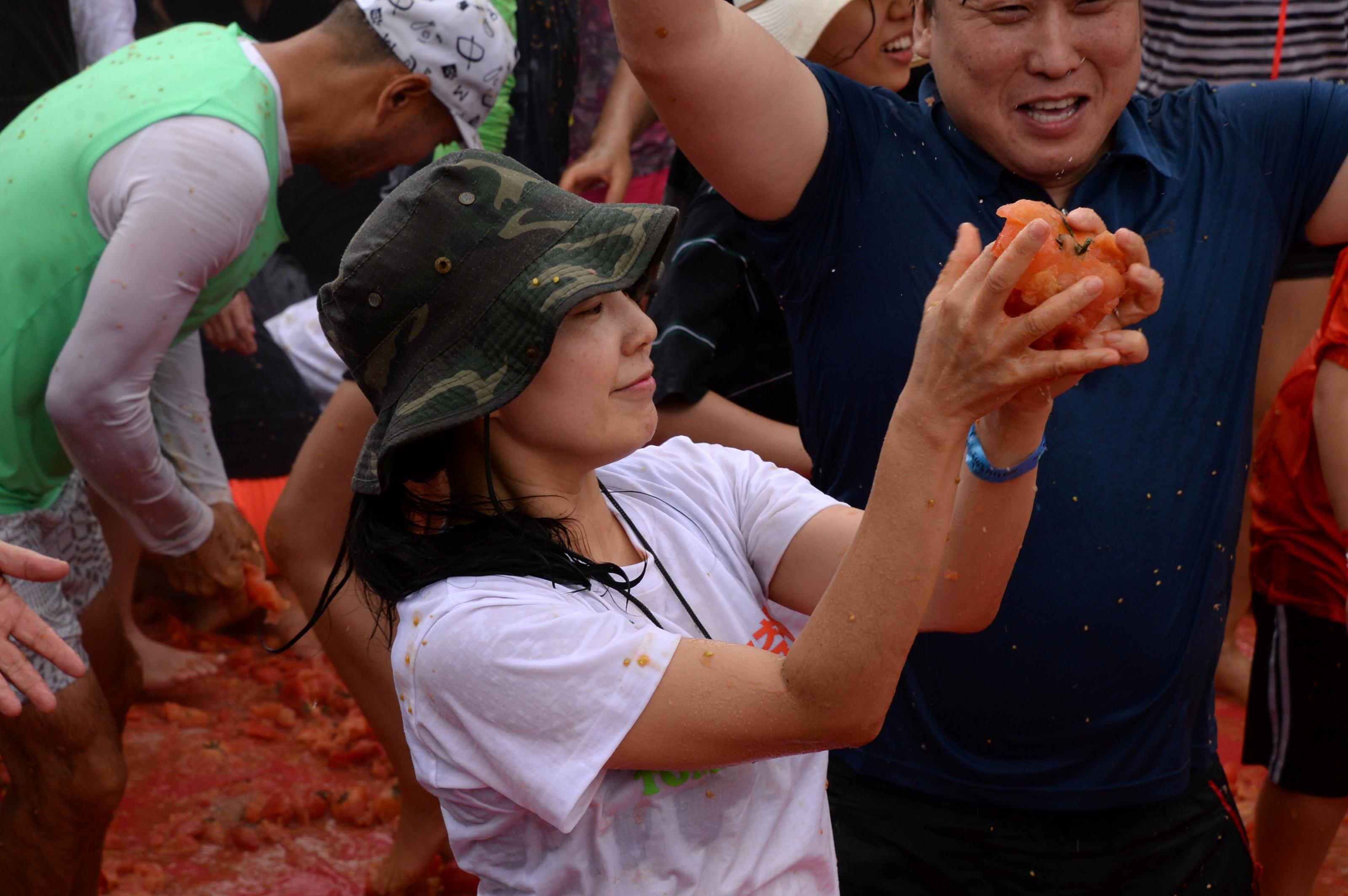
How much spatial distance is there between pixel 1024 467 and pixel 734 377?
1.45 m

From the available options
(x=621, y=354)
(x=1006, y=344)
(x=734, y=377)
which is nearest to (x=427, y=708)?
(x=621, y=354)

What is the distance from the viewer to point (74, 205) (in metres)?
2.90

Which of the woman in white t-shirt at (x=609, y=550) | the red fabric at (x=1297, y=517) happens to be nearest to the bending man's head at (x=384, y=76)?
the woman in white t-shirt at (x=609, y=550)

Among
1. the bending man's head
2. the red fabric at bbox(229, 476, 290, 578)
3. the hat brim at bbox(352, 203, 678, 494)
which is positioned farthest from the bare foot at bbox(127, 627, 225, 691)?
the hat brim at bbox(352, 203, 678, 494)

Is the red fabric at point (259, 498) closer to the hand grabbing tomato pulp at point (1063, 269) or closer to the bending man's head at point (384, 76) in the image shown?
the bending man's head at point (384, 76)

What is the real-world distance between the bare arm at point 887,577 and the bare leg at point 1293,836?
200 cm

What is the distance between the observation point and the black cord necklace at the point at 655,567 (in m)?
1.67

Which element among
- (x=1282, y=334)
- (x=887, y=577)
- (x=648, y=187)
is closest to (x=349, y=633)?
(x=887, y=577)

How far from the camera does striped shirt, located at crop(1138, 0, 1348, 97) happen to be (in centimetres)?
384

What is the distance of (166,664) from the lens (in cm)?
450

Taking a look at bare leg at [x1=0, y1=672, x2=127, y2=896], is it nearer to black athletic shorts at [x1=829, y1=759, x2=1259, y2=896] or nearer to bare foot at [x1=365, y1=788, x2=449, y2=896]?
bare foot at [x1=365, y1=788, x2=449, y2=896]

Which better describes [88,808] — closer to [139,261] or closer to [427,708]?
[139,261]

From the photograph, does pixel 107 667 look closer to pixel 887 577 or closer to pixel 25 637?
pixel 25 637

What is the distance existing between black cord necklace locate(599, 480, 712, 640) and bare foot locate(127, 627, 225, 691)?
3.16 meters
